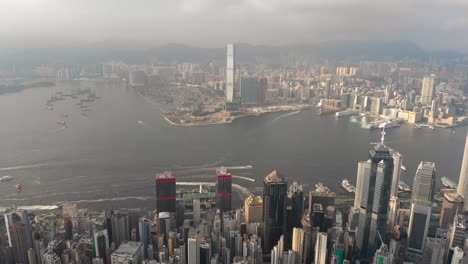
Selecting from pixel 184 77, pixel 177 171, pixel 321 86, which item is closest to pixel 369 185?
pixel 177 171

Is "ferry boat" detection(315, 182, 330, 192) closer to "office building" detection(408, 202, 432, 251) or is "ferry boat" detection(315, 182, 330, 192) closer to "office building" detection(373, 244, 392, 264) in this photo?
"office building" detection(408, 202, 432, 251)

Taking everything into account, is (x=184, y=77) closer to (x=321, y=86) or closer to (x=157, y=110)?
(x=157, y=110)

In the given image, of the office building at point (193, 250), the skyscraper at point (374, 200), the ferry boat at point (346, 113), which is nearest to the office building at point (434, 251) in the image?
the skyscraper at point (374, 200)

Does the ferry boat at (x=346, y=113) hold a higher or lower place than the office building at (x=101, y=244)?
higher

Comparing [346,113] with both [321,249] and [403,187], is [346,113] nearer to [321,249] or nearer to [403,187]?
[403,187]

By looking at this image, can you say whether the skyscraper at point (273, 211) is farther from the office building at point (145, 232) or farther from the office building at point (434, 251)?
the office building at point (434, 251)

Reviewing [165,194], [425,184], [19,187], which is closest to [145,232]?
[165,194]

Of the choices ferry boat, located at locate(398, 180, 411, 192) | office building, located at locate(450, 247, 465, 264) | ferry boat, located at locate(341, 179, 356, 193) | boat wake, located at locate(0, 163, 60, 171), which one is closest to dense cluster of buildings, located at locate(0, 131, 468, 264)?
office building, located at locate(450, 247, 465, 264)
